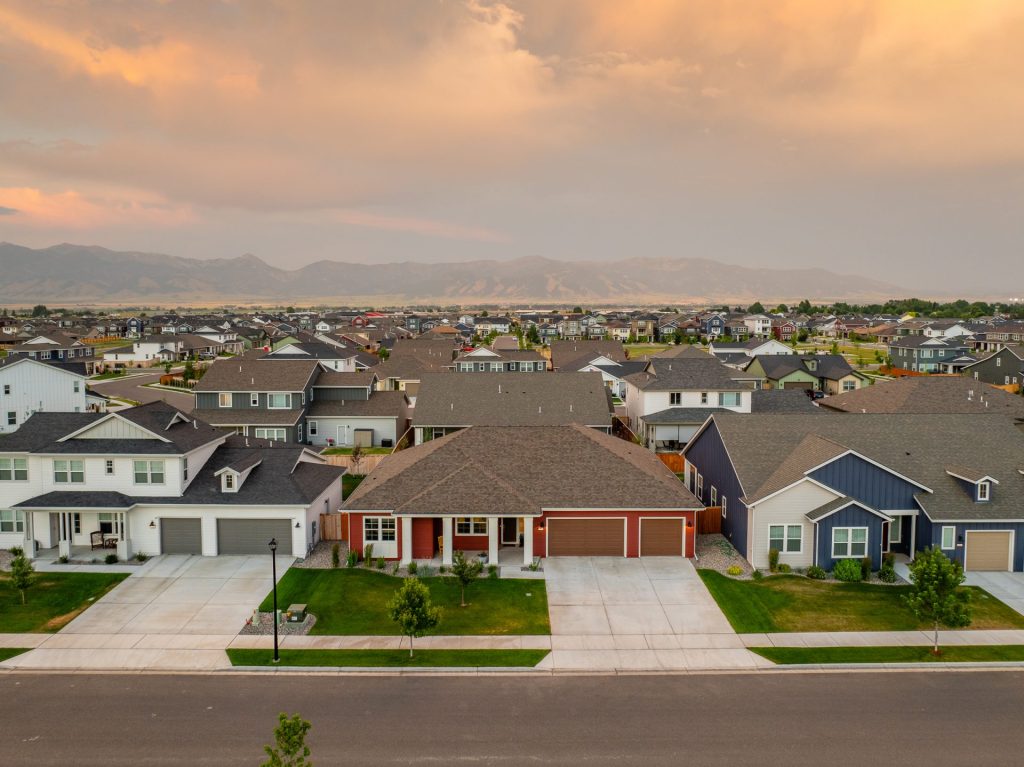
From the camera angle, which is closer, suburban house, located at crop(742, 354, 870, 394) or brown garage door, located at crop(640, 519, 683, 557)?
brown garage door, located at crop(640, 519, 683, 557)

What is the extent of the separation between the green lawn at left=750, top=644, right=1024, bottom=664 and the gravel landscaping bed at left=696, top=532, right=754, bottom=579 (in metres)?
6.72

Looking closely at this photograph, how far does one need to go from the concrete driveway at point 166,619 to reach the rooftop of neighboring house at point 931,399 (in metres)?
46.3

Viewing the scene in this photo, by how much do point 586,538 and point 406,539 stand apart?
27.8ft

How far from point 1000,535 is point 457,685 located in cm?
2514

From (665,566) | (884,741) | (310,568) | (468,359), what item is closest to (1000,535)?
(665,566)

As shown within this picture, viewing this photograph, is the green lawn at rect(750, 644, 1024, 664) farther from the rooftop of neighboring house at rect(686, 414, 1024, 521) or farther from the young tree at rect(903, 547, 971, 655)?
the rooftop of neighboring house at rect(686, 414, 1024, 521)

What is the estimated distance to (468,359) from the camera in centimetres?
8519

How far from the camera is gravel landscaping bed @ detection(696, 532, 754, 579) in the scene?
31.2 m

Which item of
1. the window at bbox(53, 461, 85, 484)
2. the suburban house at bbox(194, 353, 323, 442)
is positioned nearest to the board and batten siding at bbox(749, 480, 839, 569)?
the window at bbox(53, 461, 85, 484)

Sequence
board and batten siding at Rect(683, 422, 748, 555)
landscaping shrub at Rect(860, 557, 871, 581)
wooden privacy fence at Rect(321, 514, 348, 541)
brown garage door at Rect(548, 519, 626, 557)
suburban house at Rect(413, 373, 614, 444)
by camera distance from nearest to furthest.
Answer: landscaping shrub at Rect(860, 557, 871, 581)
brown garage door at Rect(548, 519, 626, 557)
board and batten siding at Rect(683, 422, 748, 555)
wooden privacy fence at Rect(321, 514, 348, 541)
suburban house at Rect(413, 373, 614, 444)

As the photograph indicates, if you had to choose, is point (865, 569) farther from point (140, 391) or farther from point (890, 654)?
point (140, 391)

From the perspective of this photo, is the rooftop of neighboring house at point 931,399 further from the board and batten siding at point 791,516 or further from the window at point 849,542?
the board and batten siding at point 791,516

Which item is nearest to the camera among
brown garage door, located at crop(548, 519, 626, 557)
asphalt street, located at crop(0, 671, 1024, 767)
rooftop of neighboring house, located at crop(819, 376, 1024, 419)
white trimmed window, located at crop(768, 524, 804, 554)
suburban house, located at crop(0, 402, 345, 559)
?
asphalt street, located at crop(0, 671, 1024, 767)

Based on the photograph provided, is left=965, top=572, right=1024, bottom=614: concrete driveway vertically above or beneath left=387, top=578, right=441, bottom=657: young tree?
beneath
